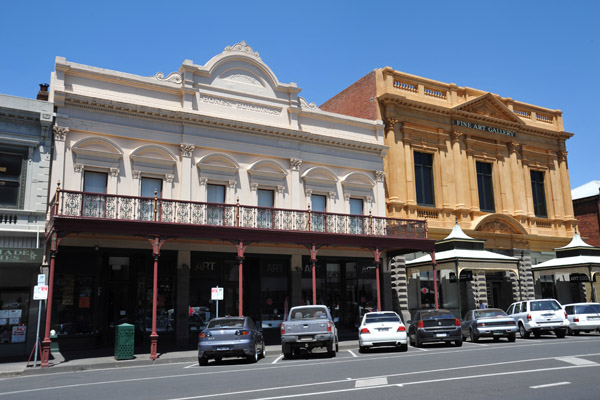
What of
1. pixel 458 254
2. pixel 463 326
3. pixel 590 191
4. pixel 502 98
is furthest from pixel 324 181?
pixel 590 191

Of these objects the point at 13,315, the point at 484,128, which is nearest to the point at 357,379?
the point at 13,315

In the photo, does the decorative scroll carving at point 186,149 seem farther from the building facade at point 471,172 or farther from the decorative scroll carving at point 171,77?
the building facade at point 471,172

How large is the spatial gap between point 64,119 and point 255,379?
1336 cm

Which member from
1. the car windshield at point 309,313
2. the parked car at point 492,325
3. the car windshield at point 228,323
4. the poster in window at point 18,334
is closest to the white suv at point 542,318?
the parked car at point 492,325

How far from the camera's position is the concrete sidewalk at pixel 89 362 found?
14.5m

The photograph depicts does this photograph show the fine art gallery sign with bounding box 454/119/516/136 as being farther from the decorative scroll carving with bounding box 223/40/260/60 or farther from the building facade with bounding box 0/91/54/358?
the building facade with bounding box 0/91/54/358

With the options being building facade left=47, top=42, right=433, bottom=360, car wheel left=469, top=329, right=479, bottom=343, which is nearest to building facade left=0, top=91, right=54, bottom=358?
building facade left=47, top=42, right=433, bottom=360

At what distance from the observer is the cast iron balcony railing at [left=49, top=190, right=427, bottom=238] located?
57.7 ft

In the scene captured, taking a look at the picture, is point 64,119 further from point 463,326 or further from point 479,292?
point 479,292

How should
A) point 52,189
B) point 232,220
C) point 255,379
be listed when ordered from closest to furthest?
point 255,379 < point 52,189 < point 232,220

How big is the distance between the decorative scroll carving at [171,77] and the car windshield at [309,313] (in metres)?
11.5

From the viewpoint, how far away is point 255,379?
1101cm

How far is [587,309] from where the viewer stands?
21.5 metres

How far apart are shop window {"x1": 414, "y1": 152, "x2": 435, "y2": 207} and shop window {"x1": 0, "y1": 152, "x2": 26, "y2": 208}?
18366 mm
